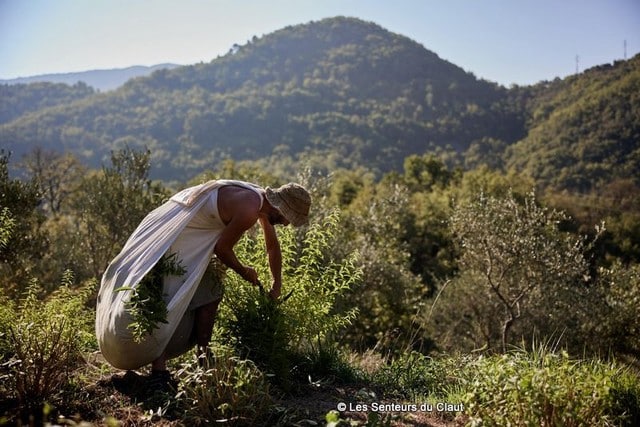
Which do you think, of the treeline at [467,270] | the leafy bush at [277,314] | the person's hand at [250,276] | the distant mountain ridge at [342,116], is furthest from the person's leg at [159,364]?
the distant mountain ridge at [342,116]

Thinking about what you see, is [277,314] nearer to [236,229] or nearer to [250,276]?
[250,276]

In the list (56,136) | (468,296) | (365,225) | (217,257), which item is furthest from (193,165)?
(217,257)

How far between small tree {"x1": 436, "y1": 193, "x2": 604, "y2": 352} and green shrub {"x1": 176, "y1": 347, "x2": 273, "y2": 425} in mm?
10619

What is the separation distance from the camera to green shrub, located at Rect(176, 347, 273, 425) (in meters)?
3.16

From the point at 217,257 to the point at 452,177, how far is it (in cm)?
4660

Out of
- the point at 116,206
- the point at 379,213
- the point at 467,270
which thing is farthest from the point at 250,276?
the point at 379,213

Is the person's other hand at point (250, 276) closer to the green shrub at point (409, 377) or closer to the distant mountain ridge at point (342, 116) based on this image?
the green shrub at point (409, 377)

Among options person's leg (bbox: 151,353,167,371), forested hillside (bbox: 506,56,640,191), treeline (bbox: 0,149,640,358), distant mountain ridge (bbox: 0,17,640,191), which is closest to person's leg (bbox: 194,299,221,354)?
person's leg (bbox: 151,353,167,371)

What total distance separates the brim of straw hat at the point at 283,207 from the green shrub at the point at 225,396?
1.29m

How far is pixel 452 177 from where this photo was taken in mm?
48688

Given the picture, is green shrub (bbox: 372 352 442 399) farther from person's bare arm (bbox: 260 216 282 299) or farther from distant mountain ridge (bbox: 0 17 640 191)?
distant mountain ridge (bbox: 0 17 640 191)

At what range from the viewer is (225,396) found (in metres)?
3.22

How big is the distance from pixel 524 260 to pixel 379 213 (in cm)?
1203

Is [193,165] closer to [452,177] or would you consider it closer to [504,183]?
[452,177]
